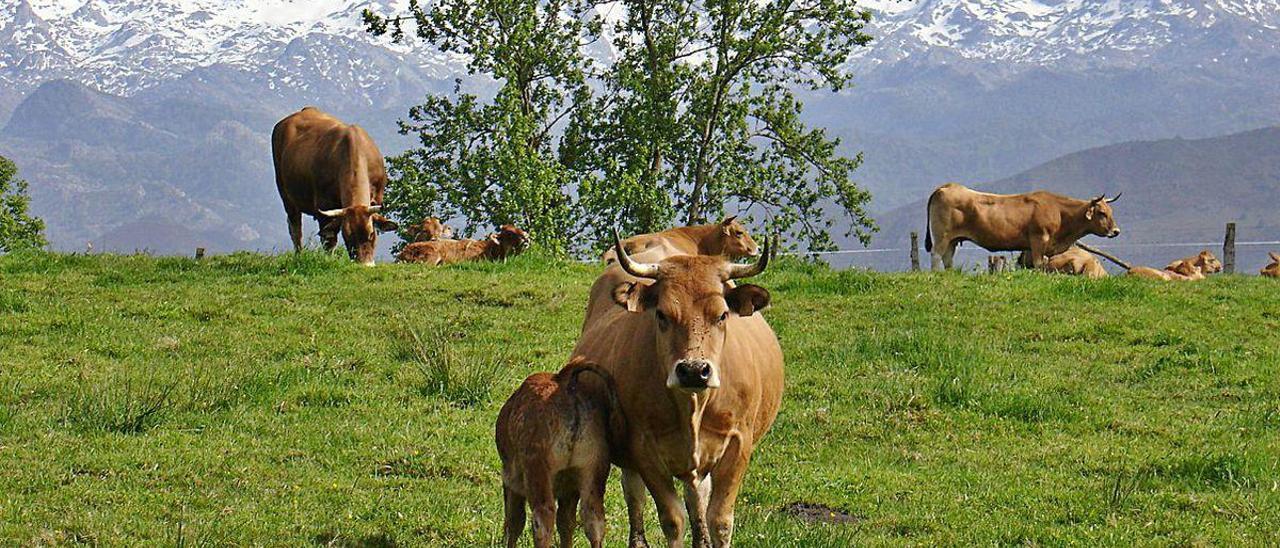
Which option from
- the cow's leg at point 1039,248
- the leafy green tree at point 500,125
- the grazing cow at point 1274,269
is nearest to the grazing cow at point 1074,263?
the cow's leg at point 1039,248

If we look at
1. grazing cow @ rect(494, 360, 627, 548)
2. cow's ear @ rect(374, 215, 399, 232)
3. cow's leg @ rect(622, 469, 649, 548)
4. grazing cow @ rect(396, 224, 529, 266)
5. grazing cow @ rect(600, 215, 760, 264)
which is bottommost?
cow's leg @ rect(622, 469, 649, 548)

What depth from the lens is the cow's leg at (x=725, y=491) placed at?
7562mm

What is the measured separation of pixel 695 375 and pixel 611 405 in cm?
101

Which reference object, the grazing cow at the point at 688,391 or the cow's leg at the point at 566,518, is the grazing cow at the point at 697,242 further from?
the cow's leg at the point at 566,518

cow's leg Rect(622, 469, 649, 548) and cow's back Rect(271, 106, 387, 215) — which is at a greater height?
cow's back Rect(271, 106, 387, 215)

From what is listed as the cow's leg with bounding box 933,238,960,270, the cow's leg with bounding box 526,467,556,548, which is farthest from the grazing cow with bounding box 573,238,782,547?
the cow's leg with bounding box 933,238,960,270

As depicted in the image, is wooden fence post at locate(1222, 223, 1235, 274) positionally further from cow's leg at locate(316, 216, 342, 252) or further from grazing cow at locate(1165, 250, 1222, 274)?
cow's leg at locate(316, 216, 342, 252)

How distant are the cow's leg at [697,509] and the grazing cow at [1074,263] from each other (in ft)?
72.5

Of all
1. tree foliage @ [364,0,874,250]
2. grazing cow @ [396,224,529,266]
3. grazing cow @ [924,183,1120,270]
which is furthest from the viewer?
tree foliage @ [364,0,874,250]

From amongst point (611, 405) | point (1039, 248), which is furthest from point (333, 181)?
point (611, 405)

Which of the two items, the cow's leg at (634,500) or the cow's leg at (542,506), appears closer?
the cow's leg at (542,506)

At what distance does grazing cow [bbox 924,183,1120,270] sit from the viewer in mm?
28438

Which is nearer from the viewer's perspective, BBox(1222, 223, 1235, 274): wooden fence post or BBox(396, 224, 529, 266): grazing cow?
BBox(396, 224, 529, 266): grazing cow

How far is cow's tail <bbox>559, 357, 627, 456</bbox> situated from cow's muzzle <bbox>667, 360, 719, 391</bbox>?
2.84 feet
